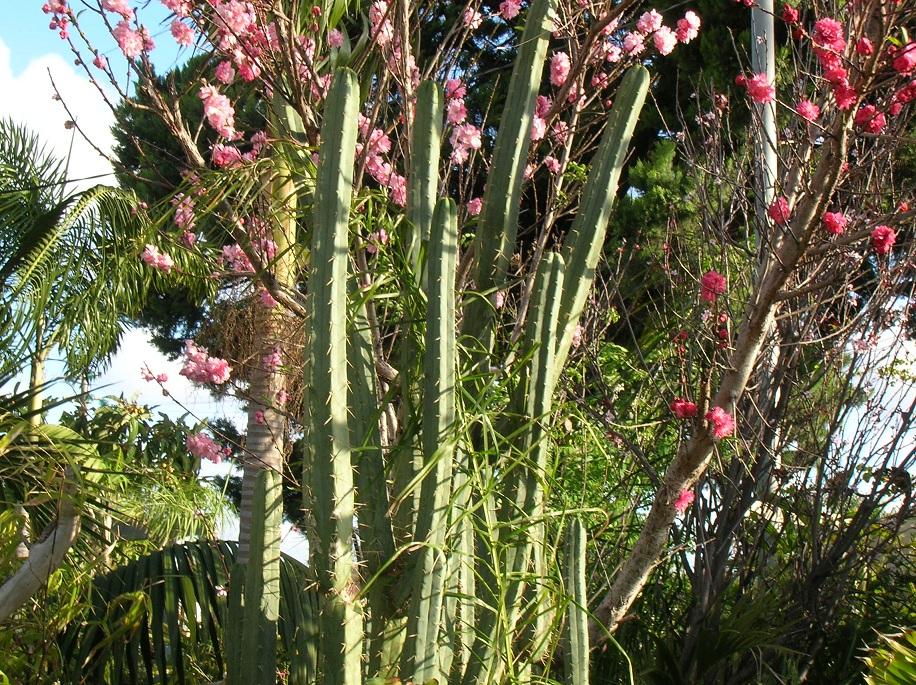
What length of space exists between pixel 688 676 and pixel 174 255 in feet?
13.3

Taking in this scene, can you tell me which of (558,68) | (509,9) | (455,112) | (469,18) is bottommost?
(455,112)

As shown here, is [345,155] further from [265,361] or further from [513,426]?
[265,361]

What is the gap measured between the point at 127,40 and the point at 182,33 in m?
0.24

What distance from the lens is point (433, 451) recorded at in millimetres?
2730

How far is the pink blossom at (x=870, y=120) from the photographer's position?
12.9 ft

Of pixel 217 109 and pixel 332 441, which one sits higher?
pixel 217 109

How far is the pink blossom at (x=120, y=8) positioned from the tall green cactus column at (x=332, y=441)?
Result: 2.41 metres

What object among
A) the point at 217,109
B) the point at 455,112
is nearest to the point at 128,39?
the point at 217,109

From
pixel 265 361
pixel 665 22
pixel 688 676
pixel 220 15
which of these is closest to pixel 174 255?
pixel 265 361

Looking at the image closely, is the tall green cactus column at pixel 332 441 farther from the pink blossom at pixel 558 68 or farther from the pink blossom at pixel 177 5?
the pink blossom at pixel 558 68

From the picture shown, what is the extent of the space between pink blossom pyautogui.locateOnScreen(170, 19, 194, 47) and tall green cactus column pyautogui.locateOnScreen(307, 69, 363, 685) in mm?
2215

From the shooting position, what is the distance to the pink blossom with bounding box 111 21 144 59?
4.45 meters

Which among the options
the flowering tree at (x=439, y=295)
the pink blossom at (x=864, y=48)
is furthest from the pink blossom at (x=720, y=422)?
the pink blossom at (x=864, y=48)

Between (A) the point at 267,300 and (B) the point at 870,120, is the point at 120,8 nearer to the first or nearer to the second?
(A) the point at 267,300
